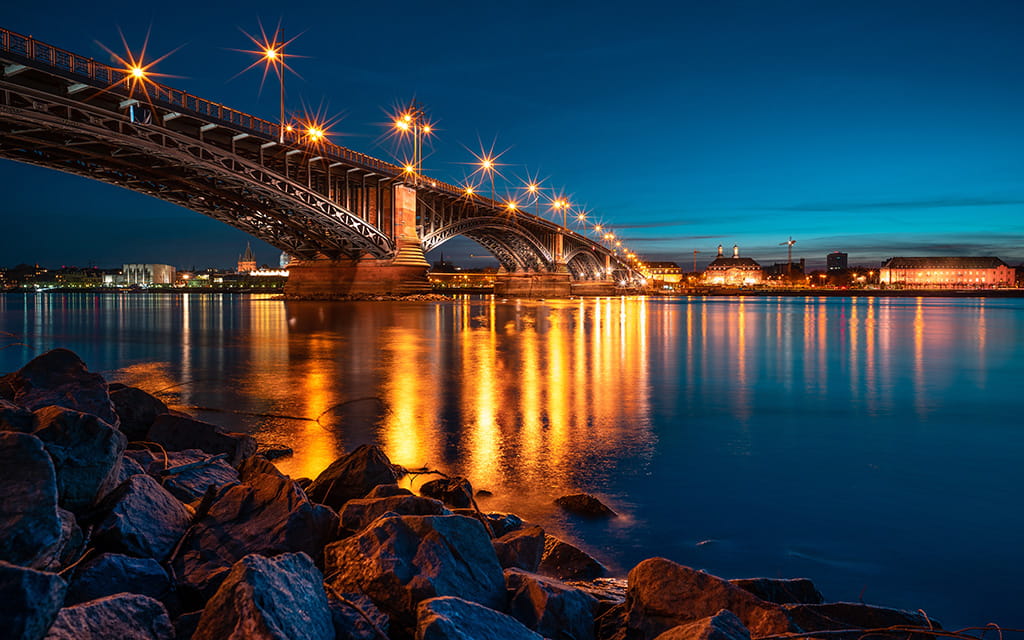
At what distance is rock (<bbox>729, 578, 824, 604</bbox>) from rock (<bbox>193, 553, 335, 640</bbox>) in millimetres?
2479

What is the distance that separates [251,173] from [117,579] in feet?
153

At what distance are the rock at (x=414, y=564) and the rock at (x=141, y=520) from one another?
1.01 metres

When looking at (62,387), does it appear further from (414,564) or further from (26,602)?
(414,564)

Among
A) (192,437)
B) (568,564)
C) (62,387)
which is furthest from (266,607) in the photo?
(62,387)

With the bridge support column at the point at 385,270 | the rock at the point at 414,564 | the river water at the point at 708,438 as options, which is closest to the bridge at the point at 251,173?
the bridge support column at the point at 385,270

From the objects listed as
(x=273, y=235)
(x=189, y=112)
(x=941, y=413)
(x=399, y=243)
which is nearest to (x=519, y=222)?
(x=399, y=243)

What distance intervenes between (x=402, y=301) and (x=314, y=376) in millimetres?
51179

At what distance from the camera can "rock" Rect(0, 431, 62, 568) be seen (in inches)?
116

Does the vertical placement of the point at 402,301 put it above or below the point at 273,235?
below

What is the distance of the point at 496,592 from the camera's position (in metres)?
3.60

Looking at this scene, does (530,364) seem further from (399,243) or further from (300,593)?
(399,243)

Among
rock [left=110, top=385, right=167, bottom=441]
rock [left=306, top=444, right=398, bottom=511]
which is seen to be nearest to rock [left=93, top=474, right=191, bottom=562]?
rock [left=306, top=444, right=398, bottom=511]

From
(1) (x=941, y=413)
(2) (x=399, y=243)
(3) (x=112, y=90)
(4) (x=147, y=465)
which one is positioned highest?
(3) (x=112, y=90)

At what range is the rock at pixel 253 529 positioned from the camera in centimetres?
371
